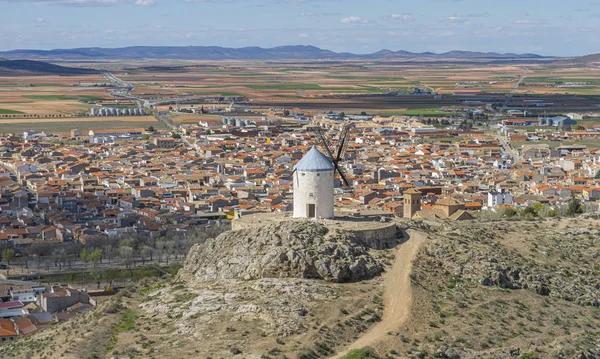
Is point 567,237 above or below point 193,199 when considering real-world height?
above

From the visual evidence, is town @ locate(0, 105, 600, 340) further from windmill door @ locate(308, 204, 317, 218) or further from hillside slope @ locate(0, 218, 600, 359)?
hillside slope @ locate(0, 218, 600, 359)

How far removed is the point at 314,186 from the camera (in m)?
33.9

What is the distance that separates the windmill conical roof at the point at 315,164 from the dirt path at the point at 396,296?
3527 millimetres

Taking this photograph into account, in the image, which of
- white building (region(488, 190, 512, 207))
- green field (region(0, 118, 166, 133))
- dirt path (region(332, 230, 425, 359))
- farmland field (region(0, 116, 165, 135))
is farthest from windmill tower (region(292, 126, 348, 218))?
green field (region(0, 118, 166, 133))

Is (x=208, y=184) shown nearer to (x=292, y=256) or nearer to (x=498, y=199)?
(x=498, y=199)

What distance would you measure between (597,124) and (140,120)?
2554 inches

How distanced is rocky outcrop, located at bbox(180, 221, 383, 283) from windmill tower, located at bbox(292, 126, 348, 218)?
1.45 metres

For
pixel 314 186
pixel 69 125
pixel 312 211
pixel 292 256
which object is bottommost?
pixel 69 125

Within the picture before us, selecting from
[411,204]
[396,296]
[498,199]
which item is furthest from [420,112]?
[396,296]

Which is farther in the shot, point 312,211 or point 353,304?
point 312,211

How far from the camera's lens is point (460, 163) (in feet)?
320

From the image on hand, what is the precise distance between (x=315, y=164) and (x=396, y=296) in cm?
626

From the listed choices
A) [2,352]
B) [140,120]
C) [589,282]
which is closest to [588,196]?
[589,282]

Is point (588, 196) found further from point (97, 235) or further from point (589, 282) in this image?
point (589, 282)
